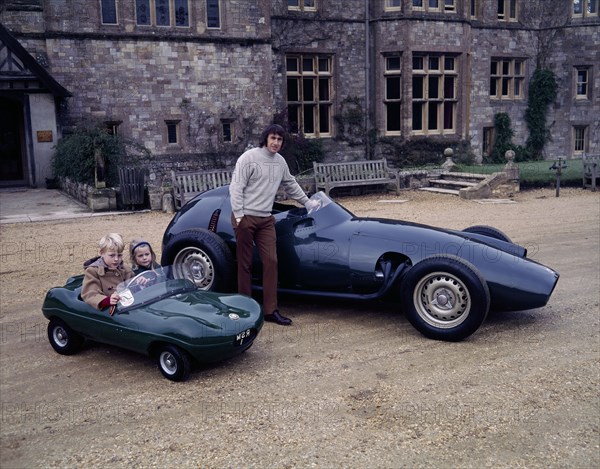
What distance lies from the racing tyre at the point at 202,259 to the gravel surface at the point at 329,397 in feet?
2.44

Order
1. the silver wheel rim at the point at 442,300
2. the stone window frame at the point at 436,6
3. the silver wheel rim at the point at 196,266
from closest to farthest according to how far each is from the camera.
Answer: the silver wheel rim at the point at 442,300 → the silver wheel rim at the point at 196,266 → the stone window frame at the point at 436,6

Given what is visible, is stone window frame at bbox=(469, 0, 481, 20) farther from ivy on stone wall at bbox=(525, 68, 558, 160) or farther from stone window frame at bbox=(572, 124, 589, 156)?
stone window frame at bbox=(572, 124, 589, 156)

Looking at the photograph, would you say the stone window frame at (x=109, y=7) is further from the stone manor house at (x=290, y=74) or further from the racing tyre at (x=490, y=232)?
the racing tyre at (x=490, y=232)

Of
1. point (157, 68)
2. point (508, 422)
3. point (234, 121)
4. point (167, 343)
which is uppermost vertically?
point (157, 68)

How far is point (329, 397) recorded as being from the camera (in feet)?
15.5

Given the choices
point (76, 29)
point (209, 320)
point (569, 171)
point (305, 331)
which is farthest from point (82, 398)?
point (569, 171)

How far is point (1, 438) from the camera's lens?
4.19 meters

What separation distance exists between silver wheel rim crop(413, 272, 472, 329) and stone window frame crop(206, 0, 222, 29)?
16.3 metres

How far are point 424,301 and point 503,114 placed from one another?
21.4 metres

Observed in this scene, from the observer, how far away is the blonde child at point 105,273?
545 centimetres

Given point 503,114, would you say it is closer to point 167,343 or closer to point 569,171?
point 569,171

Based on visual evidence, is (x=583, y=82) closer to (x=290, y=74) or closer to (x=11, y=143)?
(x=290, y=74)

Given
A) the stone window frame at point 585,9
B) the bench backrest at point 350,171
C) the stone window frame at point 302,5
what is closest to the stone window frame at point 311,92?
the stone window frame at point 302,5

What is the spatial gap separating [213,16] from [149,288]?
54.1 ft
